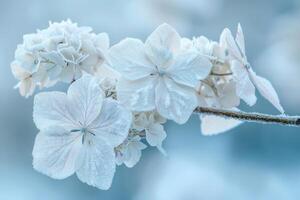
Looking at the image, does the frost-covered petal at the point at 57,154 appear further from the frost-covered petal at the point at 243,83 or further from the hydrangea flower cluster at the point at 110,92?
the frost-covered petal at the point at 243,83

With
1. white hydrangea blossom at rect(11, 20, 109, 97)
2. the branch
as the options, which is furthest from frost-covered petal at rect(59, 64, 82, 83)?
the branch

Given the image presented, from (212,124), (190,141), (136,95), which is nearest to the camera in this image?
(136,95)

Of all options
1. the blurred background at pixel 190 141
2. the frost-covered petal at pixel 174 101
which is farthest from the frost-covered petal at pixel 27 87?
the blurred background at pixel 190 141

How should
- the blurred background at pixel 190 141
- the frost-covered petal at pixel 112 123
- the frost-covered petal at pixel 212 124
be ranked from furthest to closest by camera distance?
the blurred background at pixel 190 141 < the frost-covered petal at pixel 212 124 < the frost-covered petal at pixel 112 123

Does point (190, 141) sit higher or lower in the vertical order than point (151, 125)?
higher

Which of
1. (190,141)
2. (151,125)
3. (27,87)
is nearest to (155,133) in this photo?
(151,125)

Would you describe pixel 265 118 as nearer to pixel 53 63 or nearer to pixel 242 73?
pixel 242 73
